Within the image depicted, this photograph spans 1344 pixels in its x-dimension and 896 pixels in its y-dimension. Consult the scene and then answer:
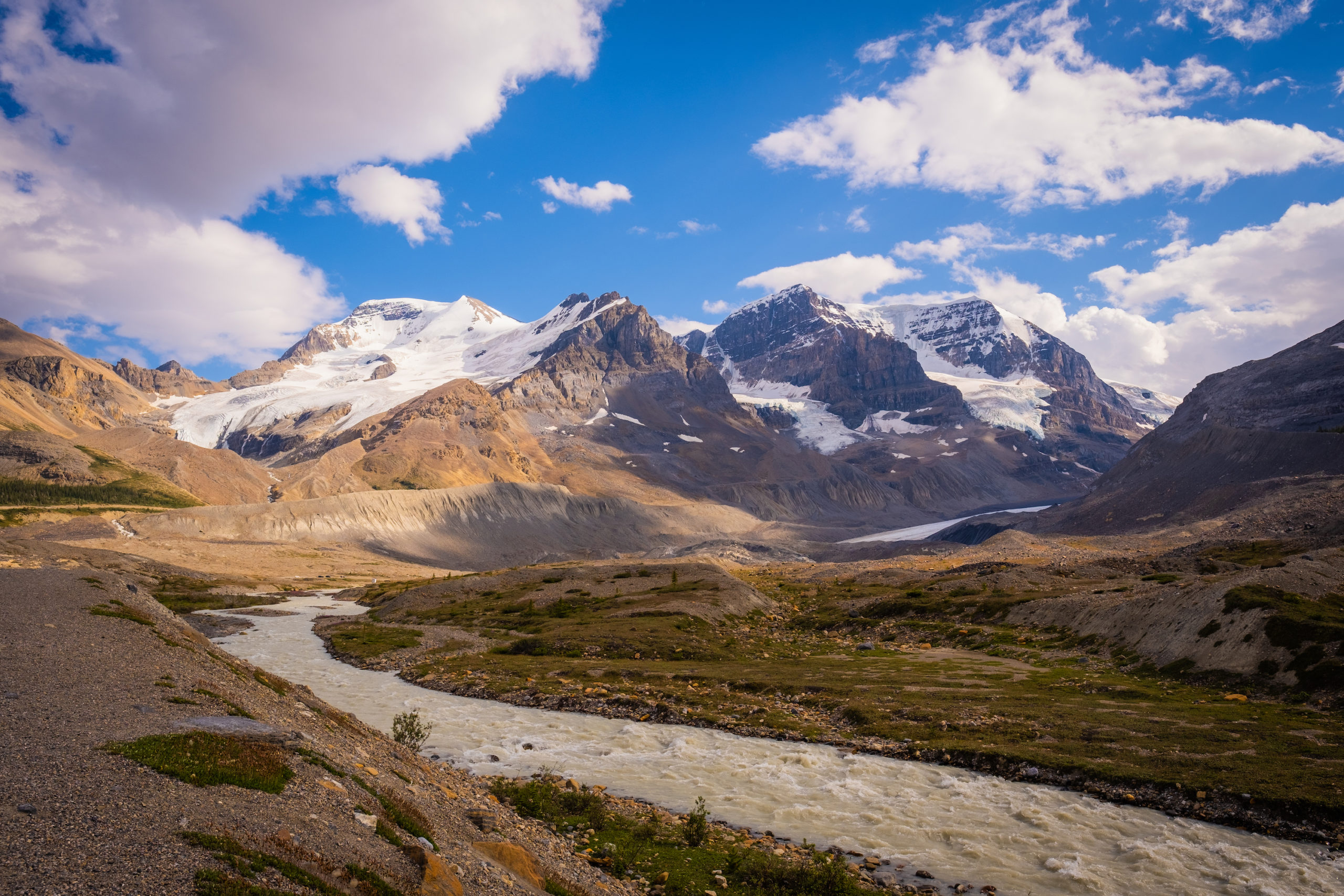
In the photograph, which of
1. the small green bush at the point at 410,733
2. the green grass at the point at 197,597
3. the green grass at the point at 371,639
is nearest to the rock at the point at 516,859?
the small green bush at the point at 410,733

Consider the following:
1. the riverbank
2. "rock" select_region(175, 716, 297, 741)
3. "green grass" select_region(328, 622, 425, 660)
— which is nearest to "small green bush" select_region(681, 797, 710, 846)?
"rock" select_region(175, 716, 297, 741)

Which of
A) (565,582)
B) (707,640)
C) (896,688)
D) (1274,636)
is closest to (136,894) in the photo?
(896,688)

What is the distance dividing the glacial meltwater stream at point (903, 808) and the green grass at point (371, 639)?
2189 cm

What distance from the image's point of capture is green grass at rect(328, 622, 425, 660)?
58.3 meters

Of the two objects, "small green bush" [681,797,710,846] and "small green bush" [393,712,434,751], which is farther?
"small green bush" [393,712,434,751]

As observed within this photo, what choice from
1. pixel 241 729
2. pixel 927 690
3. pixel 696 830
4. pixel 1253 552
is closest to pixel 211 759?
pixel 241 729

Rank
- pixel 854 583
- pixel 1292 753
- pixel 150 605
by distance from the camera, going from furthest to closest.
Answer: pixel 854 583, pixel 150 605, pixel 1292 753

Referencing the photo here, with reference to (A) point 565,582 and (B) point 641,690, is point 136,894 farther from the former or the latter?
(A) point 565,582

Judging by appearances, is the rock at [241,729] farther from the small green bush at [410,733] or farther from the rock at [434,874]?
the small green bush at [410,733]

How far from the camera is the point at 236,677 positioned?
26344 millimetres

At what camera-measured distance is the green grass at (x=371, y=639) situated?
58.3 meters

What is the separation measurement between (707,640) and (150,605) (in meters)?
39.5

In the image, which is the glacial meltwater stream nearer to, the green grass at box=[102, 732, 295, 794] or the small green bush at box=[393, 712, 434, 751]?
the small green bush at box=[393, 712, 434, 751]

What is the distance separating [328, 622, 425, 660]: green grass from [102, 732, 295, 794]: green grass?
141 feet
